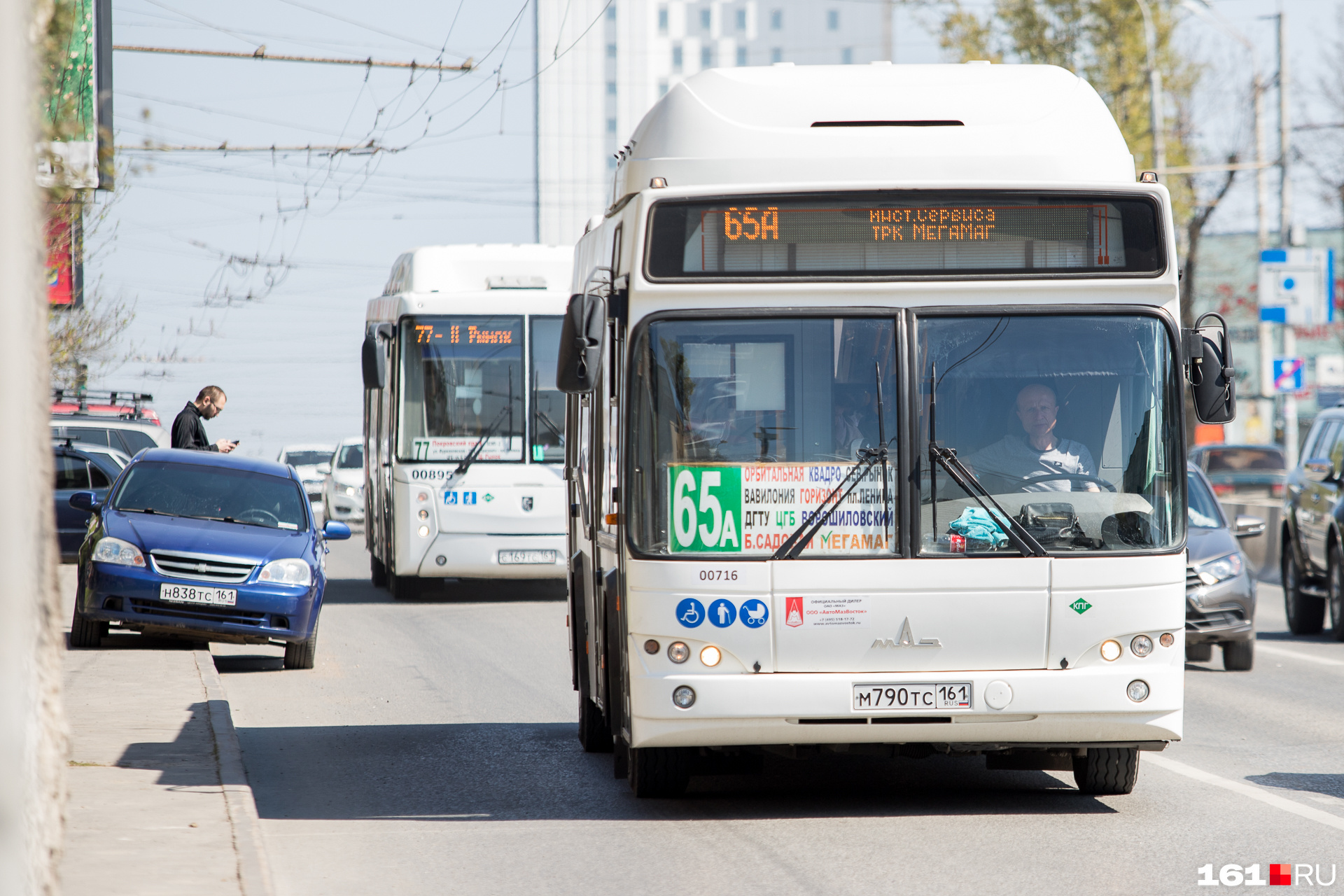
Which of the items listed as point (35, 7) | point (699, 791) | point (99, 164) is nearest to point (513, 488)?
point (99, 164)

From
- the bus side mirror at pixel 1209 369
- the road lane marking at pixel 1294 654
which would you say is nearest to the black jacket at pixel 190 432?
the road lane marking at pixel 1294 654

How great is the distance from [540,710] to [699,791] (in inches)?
128

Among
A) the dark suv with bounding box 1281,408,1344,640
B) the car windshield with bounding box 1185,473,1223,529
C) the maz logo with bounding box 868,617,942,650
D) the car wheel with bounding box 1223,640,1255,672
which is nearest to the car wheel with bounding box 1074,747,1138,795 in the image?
the maz logo with bounding box 868,617,942,650

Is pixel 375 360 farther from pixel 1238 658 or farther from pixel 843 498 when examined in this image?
pixel 843 498

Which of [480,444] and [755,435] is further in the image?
[480,444]

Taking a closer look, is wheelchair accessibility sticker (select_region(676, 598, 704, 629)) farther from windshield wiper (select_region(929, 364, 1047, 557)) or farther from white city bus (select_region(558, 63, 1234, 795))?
windshield wiper (select_region(929, 364, 1047, 557))

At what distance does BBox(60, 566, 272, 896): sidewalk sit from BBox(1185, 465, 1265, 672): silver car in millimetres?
7026

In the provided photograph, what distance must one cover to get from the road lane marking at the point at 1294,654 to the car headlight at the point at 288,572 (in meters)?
8.00

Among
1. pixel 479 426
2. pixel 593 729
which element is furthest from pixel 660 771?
pixel 479 426

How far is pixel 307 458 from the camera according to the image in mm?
45125

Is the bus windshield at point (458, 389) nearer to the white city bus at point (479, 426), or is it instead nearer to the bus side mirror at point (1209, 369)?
the white city bus at point (479, 426)

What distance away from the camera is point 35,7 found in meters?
4.87

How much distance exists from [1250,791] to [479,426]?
12.2 metres

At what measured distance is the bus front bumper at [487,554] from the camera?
20.2 m
